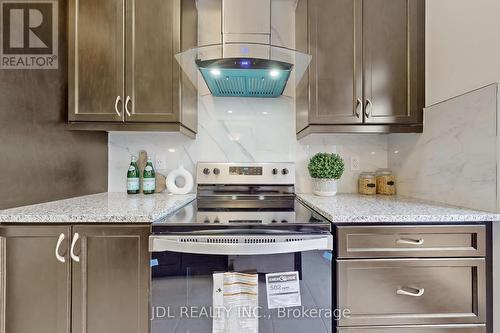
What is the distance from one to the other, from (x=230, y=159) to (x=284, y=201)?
20.5 inches

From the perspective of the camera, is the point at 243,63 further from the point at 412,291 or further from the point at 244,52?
the point at 412,291

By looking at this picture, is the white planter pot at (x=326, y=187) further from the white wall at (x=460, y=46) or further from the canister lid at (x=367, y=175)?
the white wall at (x=460, y=46)

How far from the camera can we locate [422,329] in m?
1.18

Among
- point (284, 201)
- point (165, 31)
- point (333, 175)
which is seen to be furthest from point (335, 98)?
point (165, 31)

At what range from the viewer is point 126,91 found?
5.31ft

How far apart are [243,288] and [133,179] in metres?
1.19

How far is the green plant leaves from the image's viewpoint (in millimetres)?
1845

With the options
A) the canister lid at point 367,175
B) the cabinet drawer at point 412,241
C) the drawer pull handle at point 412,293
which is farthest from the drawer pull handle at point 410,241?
the canister lid at point 367,175

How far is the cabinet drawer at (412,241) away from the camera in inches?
46.6

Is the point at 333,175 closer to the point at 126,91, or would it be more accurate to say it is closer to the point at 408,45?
the point at 408,45

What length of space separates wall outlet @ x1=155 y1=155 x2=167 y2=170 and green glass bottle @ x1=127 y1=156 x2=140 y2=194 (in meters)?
0.14

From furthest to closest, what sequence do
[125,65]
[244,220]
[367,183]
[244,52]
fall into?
[367,183] < [125,65] < [244,52] < [244,220]

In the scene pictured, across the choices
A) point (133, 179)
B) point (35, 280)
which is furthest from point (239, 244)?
point (133, 179)

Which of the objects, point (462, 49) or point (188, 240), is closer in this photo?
point (188, 240)
